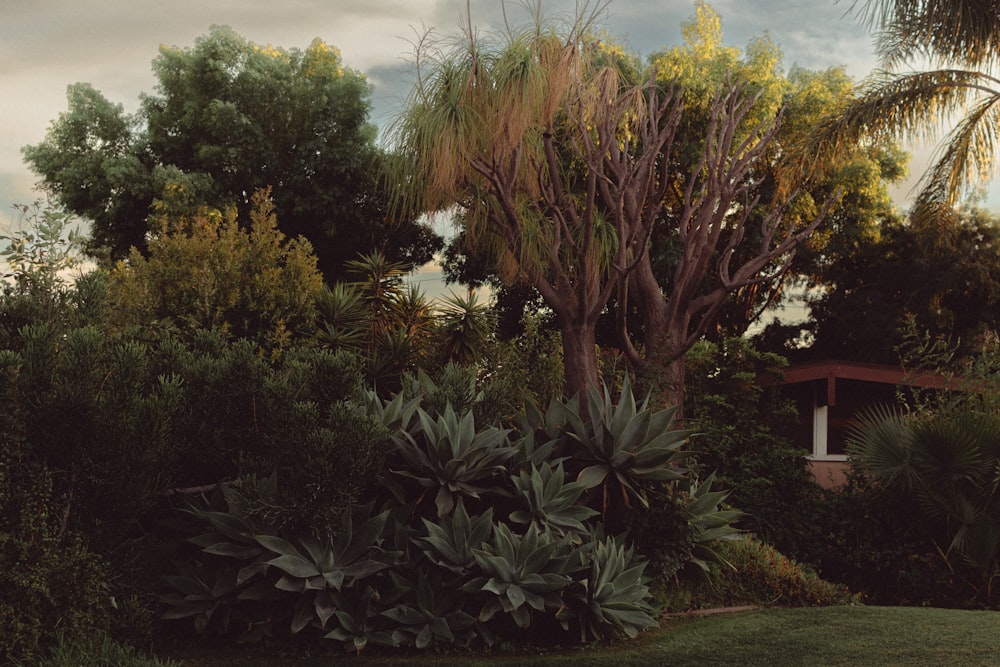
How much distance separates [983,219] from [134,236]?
70.7 ft

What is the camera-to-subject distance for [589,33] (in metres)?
11.4

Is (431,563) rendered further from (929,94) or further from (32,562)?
(929,94)

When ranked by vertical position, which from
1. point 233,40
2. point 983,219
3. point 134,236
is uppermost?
point 233,40

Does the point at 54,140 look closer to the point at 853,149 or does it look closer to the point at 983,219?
the point at 853,149

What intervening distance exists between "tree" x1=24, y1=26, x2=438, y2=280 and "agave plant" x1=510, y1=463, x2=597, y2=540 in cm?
1558

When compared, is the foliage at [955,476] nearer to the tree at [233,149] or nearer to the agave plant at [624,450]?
the agave plant at [624,450]

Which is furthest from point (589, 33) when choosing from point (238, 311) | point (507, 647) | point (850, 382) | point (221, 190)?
point (221, 190)

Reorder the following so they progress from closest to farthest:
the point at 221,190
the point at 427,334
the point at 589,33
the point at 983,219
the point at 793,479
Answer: the point at 589,33 < the point at 793,479 < the point at 427,334 < the point at 221,190 < the point at 983,219

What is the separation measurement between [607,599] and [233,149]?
17931mm

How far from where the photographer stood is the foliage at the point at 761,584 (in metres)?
9.06

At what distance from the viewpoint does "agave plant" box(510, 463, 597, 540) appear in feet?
22.5

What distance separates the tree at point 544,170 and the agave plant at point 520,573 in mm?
5181

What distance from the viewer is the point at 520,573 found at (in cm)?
641

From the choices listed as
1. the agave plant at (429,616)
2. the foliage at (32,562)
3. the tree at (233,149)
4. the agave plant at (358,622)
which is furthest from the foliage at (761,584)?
the tree at (233,149)
